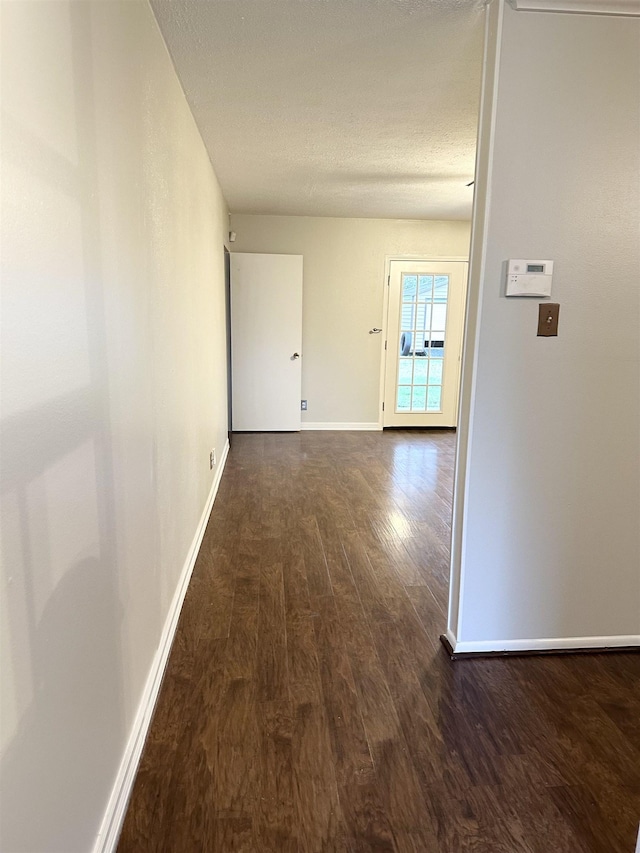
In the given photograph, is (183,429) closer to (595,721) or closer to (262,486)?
(262,486)

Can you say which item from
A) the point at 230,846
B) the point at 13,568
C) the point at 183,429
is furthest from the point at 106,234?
the point at 230,846

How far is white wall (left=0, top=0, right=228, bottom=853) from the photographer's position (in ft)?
2.71

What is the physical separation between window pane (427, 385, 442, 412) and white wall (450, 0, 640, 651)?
418 cm

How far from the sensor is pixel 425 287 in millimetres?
5941

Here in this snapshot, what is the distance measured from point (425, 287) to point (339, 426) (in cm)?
183

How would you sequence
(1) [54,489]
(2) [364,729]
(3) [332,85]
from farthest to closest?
(3) [332,85], (2) [364,729], (1) [54,489]

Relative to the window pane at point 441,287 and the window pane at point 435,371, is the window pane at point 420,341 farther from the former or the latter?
the window pane at point 441,287

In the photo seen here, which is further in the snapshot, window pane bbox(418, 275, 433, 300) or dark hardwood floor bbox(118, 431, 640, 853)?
window pane bbox(418, 275, 433, 300)

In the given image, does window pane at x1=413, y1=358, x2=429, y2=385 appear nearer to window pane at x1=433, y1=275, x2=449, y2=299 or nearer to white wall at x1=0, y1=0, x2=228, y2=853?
window pane at x1=433, y1=275, x2=449, y2=299

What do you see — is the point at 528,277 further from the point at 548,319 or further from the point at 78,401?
the point at 78,401

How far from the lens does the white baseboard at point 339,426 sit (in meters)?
6.08

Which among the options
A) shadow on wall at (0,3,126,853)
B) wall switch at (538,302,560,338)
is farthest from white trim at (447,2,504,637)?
shadow on wall at (0,3,126,853)

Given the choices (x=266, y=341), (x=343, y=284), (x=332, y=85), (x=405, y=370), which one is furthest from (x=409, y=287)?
(x=332, y=85)

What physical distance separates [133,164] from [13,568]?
1.22 m
